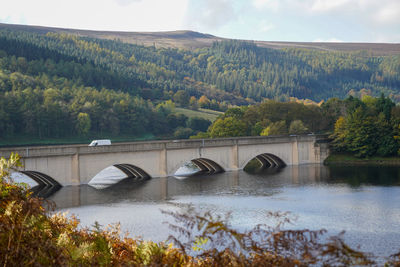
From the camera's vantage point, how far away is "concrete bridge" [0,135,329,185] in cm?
5100

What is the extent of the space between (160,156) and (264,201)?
59.9 feet

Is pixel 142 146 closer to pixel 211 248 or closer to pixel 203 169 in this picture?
pixel 203 169

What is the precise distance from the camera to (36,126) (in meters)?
103

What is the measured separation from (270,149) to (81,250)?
60.9 metres

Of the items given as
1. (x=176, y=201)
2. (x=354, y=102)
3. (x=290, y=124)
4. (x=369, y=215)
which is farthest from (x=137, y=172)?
(x=354, y=102)

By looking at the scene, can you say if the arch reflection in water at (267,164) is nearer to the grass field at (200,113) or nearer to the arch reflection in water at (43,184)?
the arch reflection in water at (43,184)

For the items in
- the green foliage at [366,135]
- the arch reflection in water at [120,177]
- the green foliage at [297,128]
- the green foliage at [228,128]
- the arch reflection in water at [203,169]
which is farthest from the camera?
the green foliage at [228,128]

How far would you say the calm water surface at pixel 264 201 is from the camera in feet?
111

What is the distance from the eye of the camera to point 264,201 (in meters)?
44.2

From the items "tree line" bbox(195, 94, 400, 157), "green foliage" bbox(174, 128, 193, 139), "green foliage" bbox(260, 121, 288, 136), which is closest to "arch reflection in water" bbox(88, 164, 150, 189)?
"tree line" bbox(195, 94, 400, 157)

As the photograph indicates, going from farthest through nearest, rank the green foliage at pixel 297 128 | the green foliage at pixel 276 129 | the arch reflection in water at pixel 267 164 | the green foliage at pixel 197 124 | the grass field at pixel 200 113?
1. the grass field at pixel 200 113
2. the green foliage at pixel 197 124
3. the green foliage at pixel 297 128
4. the green foliage at pixel 276 129
5. the arch reflection in water at pixel 267 164

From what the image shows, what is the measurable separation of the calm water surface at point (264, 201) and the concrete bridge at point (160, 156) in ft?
6.33

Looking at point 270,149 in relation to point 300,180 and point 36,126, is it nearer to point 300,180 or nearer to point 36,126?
point 300,180

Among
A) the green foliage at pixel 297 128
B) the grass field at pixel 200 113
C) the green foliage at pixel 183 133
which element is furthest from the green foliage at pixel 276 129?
the grass field at pixel 200 113
